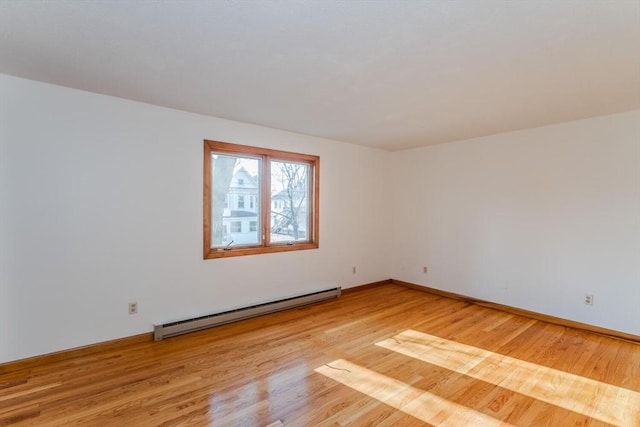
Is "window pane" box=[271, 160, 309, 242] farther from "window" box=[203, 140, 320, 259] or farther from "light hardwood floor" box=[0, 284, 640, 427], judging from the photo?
"light hardwood floor" box=[0, 284, 640, 427]

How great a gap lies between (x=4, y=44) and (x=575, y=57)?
3652 millimetres

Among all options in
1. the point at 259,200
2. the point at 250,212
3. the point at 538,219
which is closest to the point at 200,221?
the point at 250,212

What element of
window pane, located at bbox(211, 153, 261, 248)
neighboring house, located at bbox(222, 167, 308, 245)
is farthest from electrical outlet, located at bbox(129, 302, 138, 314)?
neighboring house, located at bbox(222, 167, 308, 245)

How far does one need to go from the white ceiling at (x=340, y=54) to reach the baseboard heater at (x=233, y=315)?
220 centimetres

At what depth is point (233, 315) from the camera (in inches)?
137

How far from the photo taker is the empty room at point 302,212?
1.83 metres

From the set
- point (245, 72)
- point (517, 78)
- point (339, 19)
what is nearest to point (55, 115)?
point (245, 72)

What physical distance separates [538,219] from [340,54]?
10.8 ft

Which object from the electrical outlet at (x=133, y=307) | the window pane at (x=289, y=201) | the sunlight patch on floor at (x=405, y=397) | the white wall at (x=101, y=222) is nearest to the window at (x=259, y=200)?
the window pane at (x=289, y=201)

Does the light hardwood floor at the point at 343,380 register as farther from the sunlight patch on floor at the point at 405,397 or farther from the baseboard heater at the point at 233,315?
the baseboard heater at the point at 233,315

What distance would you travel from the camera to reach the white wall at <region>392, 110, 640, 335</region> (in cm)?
318

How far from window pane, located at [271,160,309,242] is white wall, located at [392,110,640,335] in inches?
75.5

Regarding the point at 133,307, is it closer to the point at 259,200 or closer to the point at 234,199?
the point at 234,199

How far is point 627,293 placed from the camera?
10.3 feet
